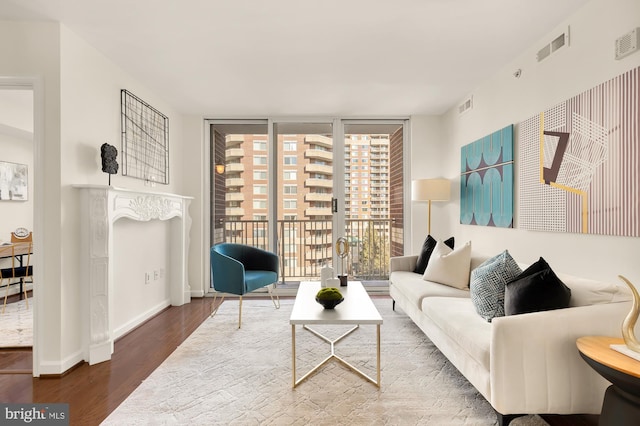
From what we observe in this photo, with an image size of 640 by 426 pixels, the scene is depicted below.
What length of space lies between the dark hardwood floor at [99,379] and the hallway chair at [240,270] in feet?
1.82

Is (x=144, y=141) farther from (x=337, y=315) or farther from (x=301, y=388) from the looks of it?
(x=301, y=388)

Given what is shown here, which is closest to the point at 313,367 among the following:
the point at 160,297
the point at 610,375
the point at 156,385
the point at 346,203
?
the point at 156,385

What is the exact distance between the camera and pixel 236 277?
141 inches

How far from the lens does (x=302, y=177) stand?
16.6ft

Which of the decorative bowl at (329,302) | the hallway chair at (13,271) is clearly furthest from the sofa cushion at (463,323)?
the hallway chair at (13,271)

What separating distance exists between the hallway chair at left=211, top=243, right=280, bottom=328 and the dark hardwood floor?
21.9 inches

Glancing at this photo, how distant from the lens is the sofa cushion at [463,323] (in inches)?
74.7

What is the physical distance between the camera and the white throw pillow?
324 centimetres

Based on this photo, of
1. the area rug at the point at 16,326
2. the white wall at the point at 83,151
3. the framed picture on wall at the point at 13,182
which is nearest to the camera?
the white wall at the point at 83,151

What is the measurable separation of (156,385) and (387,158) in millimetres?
4086

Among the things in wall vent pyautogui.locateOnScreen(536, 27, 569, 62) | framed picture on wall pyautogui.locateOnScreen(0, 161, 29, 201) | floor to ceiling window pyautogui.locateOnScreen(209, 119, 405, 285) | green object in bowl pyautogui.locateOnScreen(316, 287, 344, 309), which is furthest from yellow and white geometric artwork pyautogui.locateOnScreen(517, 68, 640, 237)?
framed picture on wall pyautogui.locateOnScreen(0, 161, 29, 201)

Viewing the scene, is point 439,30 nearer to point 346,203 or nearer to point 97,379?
point 346,203

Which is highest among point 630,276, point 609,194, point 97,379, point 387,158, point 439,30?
point 439,30

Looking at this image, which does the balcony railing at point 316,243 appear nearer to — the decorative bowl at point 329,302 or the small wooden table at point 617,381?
the decorative bowl at point 329,302
